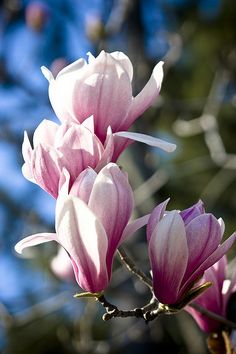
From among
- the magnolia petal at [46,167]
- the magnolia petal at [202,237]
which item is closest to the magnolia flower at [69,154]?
the magnolia petal at [46,167]

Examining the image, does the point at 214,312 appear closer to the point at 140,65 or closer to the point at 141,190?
the point at 141,190

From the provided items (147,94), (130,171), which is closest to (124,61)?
(147,94)

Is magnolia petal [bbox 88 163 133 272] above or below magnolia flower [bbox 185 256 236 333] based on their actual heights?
above

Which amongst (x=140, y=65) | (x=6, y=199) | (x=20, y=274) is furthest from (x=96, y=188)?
(x=20, y=274)

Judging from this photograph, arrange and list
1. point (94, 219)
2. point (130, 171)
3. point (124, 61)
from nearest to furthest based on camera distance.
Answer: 1. point (94, 219)
2. point (124, 61)
3. point (130, 171)

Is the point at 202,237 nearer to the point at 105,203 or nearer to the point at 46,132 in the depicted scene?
the point at 105,203

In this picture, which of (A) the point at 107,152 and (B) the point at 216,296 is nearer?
(A) the point at 107,152

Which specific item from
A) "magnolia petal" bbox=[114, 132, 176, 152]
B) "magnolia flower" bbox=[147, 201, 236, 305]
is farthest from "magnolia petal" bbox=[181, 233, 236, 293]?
"magnolia petal" bbox=[114, 132, 176, 152]

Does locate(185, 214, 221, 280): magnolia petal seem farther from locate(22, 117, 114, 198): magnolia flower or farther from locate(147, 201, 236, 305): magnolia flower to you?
locate(22, 117, 114, 198): magnolia flower
